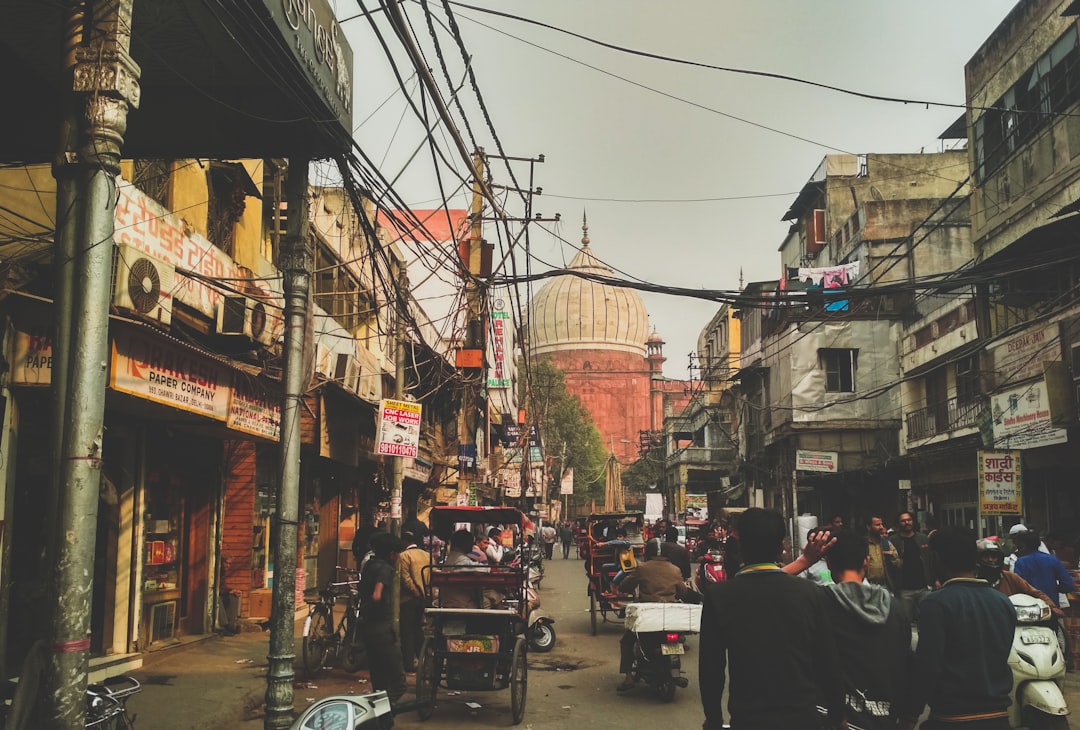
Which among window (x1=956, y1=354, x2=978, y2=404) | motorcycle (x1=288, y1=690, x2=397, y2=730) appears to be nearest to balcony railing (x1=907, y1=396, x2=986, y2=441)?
window (x1=956, y1=354, x2=978, y2=404)

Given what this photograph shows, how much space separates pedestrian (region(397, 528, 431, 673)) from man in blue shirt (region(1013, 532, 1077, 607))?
6480mm

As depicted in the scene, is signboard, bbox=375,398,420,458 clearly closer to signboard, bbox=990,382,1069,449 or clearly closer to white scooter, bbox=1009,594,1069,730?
white scooter, bbox=1009,594,1069,730

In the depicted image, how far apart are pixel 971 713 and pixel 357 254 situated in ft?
60.7

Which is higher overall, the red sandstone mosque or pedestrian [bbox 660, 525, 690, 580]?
the red sandstone mosque

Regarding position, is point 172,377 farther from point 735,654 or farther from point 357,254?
point 357,254

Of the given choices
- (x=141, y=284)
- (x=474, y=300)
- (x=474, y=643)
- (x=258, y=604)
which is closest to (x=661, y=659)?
(x=474, y=643)

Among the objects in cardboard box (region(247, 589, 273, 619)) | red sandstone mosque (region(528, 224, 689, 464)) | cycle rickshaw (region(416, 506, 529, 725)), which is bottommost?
cardboard box (region(247, 589, 273, 619))

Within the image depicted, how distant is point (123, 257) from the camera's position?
9453 mm

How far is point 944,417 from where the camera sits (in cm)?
2783

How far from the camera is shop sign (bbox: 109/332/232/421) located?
920cm

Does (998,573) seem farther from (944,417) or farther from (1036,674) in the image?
(944,417)

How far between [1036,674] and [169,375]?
8.49 meters

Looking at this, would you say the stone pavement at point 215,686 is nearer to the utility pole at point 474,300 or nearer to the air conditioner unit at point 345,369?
the air conditioner unit at point 345,369

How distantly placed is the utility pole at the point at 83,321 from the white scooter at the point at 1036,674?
233 inches
